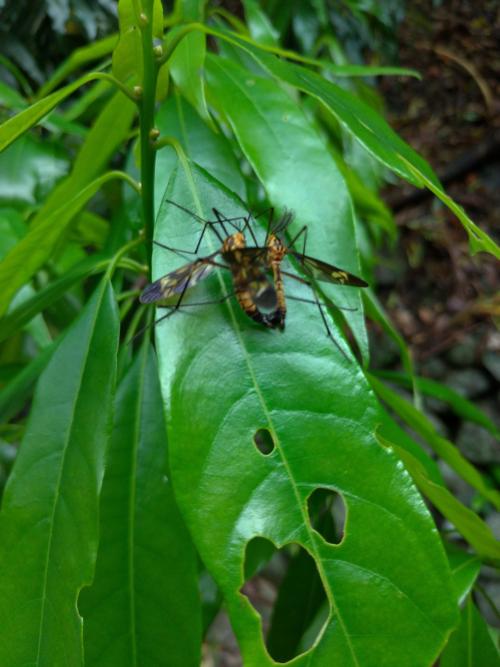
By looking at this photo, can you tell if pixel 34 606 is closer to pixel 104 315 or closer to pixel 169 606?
pixel 169 606

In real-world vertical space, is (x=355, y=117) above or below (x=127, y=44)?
below

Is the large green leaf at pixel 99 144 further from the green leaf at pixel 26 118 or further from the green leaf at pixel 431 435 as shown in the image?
the green leaf at pixel 431 435

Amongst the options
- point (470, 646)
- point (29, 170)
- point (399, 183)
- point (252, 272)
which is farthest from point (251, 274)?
point (399, 183)

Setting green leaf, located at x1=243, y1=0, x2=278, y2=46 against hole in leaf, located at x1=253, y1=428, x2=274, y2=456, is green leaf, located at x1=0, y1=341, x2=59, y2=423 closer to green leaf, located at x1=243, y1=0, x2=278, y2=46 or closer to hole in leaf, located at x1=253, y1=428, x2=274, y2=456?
hole in leaf, located at x1=253, y1=428, x2=274, y2=456

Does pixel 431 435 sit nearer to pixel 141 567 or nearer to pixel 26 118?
pixel 141 567

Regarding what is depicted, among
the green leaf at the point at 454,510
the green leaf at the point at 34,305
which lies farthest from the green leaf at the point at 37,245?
the green leaf at the point at 454,510

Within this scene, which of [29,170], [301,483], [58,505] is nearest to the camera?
[301,483]
